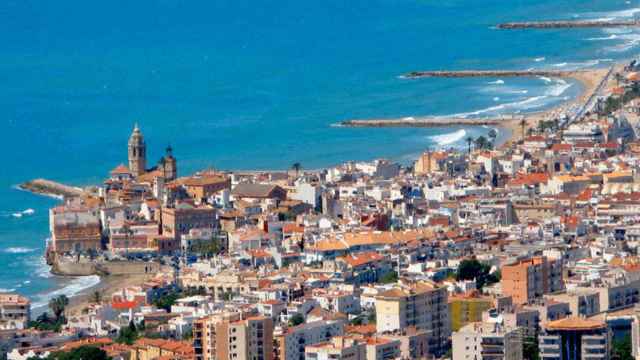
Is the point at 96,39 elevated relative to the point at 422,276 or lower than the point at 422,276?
elevated

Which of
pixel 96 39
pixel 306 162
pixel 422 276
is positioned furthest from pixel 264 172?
pixel 96 39

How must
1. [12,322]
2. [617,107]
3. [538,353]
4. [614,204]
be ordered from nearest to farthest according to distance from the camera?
1. [538,353]
2. [12,322]
3. [614,204]
4. [617,107]

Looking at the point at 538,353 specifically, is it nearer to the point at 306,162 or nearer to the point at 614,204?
the point at 614,204

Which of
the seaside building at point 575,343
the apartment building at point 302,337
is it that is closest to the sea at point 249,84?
the apartment building at point 302,337

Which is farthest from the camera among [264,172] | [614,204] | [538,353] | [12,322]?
[264,172]

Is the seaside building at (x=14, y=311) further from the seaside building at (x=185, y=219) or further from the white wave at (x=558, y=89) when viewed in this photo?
the white wave at (x=558, y=89)

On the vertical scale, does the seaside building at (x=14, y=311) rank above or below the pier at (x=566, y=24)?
below

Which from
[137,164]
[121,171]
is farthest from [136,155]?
[121,171]
